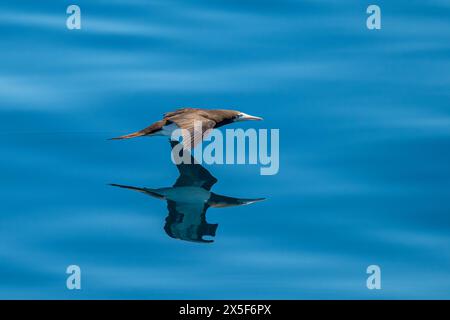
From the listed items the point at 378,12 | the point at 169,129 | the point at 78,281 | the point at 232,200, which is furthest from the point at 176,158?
the point at 378,12

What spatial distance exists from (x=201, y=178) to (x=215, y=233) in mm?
1150

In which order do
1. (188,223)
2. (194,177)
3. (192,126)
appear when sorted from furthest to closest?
(192,126) → (194,177) → (188,223)

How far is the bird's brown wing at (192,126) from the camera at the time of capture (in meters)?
10.9

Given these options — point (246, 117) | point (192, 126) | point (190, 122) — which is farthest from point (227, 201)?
point (246, 117)

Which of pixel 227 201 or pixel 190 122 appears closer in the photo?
pixel 227 201

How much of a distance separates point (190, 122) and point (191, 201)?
1.15 meters

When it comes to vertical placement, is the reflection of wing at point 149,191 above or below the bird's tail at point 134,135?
below

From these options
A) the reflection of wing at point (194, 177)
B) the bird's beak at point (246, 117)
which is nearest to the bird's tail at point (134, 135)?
the reflection of wing at point (194, 177)

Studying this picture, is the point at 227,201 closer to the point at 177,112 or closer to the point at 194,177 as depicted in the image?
the point at 194,177

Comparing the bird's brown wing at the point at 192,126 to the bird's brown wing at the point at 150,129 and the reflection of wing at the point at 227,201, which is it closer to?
the bird's brown wing at the point at 150,129

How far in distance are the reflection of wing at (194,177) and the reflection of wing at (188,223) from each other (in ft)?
1.28

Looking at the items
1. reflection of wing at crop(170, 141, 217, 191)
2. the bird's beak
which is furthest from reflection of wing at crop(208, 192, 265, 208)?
the bird's beak

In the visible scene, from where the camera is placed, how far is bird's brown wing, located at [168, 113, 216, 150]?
10875 millimetres

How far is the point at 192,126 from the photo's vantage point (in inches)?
443
